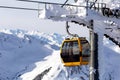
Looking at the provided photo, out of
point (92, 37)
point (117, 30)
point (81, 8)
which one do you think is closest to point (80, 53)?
point (117, 30)

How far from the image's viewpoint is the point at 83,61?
118ft

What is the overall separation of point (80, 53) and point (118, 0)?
6.72m

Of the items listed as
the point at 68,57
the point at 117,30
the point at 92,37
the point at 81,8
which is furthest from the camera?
the point at 68,57

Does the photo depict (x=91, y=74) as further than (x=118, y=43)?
No

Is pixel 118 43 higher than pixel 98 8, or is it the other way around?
pixel 98 8

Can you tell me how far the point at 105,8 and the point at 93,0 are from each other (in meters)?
0.90

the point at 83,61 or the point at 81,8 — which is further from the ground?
the point at 81,8

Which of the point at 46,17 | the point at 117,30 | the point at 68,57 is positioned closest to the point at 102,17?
the point at 46,17

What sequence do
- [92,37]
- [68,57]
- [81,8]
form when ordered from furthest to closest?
[68,57] → [92,37] → [81,8]

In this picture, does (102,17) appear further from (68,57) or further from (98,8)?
(68,57)

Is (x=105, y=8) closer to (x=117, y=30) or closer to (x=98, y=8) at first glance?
(x=98, y=8)

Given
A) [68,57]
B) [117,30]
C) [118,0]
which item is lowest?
[68,57]

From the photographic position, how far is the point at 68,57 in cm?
3819

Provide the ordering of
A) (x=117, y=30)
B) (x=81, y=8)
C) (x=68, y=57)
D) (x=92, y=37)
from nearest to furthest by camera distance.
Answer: (x=81, y=8) → (x=92, y=37) → (x=117, y=30) → (x=68, y=57)
